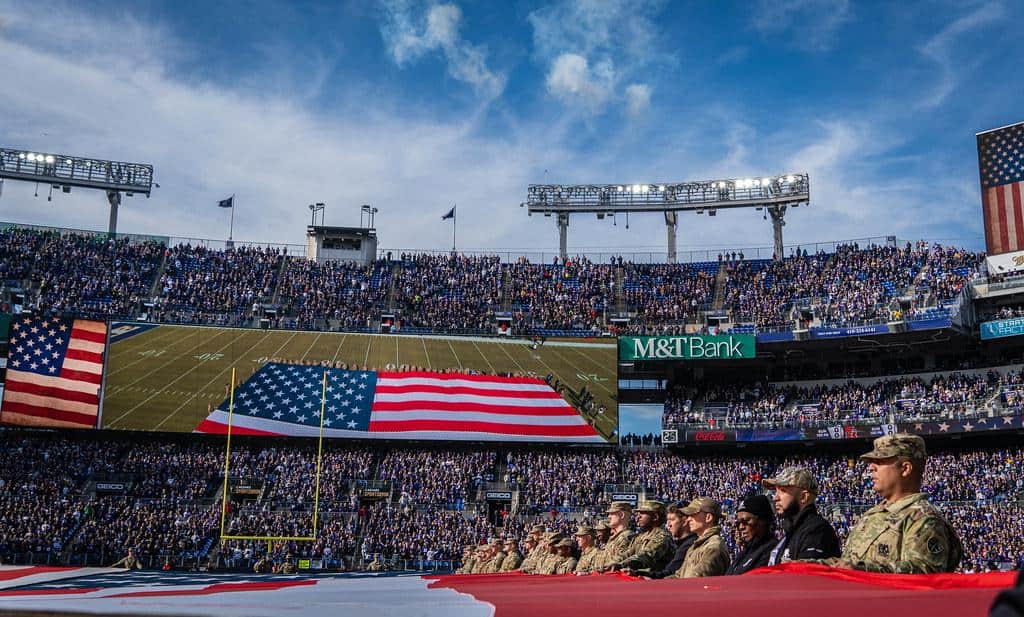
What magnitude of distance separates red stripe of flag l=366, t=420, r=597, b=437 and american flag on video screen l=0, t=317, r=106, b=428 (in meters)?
13.3

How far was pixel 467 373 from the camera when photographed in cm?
4572

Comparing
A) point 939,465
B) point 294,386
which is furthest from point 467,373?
point 939,465

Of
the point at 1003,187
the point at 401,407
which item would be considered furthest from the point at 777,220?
the point at 401,407

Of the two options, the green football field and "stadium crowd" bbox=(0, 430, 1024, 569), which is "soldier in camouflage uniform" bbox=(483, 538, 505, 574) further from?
the green football field

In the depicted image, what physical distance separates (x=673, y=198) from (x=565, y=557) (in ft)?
157

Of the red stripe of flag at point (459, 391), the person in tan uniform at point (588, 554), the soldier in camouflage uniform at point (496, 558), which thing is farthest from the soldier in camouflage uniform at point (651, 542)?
the red stripe of flag at point (459, 391)

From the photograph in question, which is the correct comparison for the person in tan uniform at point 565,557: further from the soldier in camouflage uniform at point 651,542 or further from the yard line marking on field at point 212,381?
the yard line marking on field at point 212,381

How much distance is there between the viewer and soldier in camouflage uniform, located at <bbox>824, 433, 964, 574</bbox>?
15.7 feet

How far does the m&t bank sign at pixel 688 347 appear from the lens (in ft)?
149

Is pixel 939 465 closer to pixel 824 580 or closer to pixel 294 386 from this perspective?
pixel 294 386

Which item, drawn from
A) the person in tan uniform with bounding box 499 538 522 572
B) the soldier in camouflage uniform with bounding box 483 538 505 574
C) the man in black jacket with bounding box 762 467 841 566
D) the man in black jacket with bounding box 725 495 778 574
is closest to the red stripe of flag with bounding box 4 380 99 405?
the soldier in camouflage uniform with bounding box 483 538 505 574

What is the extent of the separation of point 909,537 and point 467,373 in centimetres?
4110

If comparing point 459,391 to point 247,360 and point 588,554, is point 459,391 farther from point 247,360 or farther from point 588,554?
point 588,554

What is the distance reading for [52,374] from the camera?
41.9m
